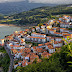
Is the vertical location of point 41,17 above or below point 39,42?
above

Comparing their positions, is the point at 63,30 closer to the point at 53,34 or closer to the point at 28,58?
the point at 53,34

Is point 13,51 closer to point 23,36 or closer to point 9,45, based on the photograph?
point 9,45

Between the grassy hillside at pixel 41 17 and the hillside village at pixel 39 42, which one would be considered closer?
the hillside village at pixel 39 42

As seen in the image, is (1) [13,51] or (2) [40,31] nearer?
(1) [13,51]

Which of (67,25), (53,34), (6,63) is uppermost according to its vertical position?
(67,25)

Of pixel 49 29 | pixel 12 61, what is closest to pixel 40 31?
pixel 49 29

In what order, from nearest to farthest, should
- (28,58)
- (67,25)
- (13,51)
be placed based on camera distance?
1. (28,58)
2. (13,51)
3. (67,25)

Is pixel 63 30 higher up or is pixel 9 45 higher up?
pixel 63 30

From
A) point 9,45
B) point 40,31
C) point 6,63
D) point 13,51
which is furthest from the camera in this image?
point 40,31

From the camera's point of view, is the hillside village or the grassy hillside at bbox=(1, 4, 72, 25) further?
the grassy hillside at bbox=(1, 4, 72, 25)

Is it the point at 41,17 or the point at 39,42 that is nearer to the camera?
the point at 39,42
